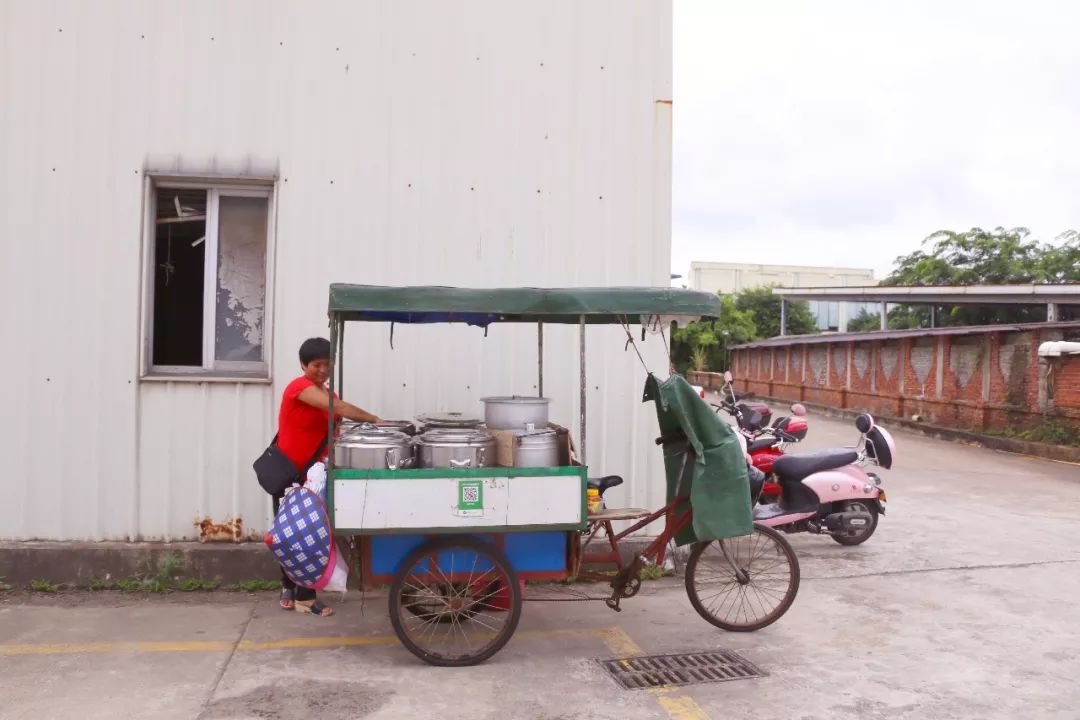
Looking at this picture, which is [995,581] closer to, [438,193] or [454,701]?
[454,701]

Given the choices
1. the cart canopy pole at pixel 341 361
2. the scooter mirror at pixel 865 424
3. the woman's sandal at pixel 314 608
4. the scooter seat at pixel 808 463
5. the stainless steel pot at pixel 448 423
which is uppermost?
the cart canopy pole at pixel 341 361

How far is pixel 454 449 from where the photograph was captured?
15.5 feet

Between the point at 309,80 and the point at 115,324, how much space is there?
2.28m

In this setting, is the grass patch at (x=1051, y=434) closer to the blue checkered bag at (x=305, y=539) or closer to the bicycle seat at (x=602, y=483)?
the bicycle seat at (x=602, y=483)

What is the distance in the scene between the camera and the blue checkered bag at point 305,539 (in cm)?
474

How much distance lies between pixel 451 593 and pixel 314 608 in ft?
4.36

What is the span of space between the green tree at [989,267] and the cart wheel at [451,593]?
96.6 ft

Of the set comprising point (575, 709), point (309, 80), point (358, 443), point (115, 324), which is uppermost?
point (309, 80)

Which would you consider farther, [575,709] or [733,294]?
[733,294]

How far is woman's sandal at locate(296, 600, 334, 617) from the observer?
568 centimetres

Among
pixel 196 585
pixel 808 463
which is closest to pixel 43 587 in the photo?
pixel 196 585

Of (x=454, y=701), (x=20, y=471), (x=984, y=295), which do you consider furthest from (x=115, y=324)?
(x=984, y=295)

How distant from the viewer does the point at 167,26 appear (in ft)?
20.8

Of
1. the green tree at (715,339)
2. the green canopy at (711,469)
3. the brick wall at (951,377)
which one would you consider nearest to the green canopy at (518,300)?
the green canopy at (711,469)
